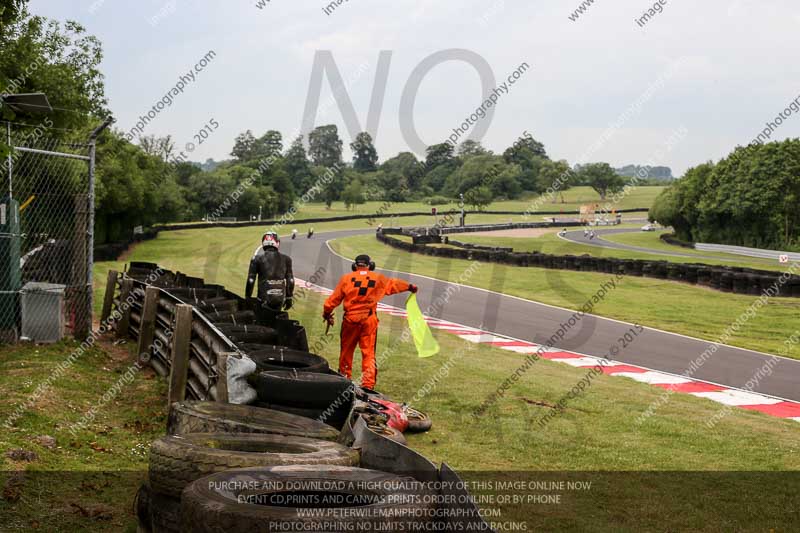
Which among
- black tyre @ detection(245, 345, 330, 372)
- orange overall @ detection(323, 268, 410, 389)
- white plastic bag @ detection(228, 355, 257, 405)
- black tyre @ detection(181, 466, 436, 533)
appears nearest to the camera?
black tyre @ detection(181, 466, 436, 533)

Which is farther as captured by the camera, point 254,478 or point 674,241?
point 674,241

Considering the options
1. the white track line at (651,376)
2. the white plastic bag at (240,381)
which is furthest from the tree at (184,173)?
the white plastic bag at (240,381)

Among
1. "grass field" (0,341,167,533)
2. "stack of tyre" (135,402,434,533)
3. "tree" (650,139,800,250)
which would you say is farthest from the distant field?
"stack of tyre" (135,402,434,533)

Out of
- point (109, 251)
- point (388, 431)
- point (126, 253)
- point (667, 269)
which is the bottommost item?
point (126, 253)

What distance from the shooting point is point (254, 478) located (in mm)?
4199

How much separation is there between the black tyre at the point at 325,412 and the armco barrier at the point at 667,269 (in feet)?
69.2

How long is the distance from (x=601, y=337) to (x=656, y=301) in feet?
26.2

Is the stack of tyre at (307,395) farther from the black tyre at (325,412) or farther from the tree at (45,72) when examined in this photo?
the tree at (45,72)

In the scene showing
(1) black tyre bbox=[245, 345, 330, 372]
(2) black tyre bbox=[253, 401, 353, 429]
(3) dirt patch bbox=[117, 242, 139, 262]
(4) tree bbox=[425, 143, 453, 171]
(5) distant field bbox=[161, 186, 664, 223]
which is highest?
(4) tree bbox=[425, 143, 453, 171]

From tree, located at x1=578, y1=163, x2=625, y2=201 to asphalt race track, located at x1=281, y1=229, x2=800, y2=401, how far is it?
482 ft

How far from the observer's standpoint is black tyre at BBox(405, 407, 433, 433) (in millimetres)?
8422

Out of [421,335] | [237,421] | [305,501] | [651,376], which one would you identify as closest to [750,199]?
[651,376]

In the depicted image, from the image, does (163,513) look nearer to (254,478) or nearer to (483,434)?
(254,478)

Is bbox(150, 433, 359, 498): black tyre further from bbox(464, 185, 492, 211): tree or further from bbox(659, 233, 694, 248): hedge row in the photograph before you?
bbox(464, 185, 492, 211): tree
